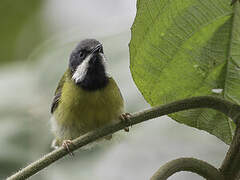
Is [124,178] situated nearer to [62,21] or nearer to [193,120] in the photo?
[193,120]

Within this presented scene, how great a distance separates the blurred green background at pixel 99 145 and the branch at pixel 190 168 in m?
1.00

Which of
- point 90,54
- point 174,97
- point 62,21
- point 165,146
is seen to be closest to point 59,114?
point 90,54

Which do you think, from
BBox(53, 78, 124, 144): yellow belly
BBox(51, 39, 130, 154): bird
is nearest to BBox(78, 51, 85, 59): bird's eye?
BBox(51, 39, 130, 154): bird

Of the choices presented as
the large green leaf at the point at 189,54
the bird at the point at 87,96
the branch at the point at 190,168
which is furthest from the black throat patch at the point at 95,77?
the branch at the point at 190,168

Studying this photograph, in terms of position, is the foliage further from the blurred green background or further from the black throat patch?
the black throat patch

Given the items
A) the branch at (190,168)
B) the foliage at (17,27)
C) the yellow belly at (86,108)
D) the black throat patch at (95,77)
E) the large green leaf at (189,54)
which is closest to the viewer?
the branch at (190,168)

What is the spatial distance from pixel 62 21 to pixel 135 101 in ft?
5.36

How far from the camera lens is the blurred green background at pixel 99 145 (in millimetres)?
2217

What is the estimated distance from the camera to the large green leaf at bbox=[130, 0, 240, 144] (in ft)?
4.25

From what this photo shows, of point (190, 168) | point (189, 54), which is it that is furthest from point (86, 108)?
point (190, 168)

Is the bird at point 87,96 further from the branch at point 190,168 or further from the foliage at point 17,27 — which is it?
the foliage at point 17,27

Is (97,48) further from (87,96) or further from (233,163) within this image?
(233,163)

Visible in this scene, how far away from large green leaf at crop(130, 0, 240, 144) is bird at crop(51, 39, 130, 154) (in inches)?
28.3

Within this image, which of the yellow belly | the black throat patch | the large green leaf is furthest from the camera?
the black throat patch
